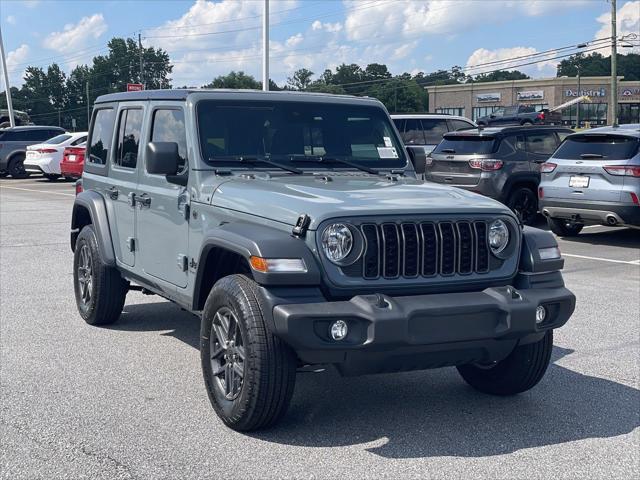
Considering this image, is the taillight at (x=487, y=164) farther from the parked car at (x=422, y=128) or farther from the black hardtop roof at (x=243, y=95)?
the black hardtop roof at (x=243, y=95)

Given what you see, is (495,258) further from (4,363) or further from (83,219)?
(83,219)

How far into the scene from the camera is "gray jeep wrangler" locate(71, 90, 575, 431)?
4.60 m

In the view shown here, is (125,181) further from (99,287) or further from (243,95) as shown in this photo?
(243,95)

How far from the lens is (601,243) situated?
44.7 ft

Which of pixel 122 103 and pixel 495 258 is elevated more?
pixel 122 103

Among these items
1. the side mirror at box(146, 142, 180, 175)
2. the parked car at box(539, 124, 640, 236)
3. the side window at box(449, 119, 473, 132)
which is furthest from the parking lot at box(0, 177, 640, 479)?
the side window at box(449, 119, 473, 132)

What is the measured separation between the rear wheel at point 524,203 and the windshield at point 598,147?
5.83 ft

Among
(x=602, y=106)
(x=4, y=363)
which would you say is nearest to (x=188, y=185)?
(x=4, y=363)

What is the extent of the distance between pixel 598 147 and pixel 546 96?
87004 millimetres

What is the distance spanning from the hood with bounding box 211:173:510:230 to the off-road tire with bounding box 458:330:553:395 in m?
0.93

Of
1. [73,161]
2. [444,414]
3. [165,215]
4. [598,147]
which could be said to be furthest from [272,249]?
[73,161]

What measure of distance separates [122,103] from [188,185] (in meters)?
1.73

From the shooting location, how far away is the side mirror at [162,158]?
224 inches

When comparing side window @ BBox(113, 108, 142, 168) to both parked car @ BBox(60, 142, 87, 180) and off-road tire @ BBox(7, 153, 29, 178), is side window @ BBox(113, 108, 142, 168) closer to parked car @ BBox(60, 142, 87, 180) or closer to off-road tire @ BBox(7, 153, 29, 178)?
parked car @ BBox(60, 142, 87, 180)
